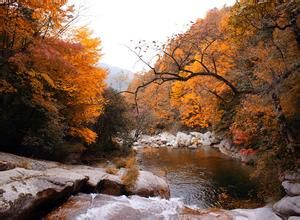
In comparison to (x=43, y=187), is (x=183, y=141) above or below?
above

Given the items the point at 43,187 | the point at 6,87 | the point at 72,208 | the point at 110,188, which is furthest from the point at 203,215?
the point at 6,87

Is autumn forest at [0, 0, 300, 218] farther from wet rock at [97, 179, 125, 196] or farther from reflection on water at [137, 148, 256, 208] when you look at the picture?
wet rock at [97, 179, 125, 196]

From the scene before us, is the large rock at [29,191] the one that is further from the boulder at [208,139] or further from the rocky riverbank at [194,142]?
the boulder at [208,139]

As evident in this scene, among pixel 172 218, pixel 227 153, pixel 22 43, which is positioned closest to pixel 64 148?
pixel 22 43

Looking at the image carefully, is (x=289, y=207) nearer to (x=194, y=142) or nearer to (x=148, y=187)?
(x=148, y=187)

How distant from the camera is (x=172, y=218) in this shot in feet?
25.6

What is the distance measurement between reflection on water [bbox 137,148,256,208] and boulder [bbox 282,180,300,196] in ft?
11.0

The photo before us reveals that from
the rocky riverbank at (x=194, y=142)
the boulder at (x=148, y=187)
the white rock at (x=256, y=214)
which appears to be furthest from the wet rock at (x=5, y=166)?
the rocky riverbank at (x=194, y=142)

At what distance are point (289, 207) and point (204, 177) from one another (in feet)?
24.2

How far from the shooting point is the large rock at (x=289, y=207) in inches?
287

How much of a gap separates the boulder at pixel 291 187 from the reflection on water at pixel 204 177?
3343 millimetres

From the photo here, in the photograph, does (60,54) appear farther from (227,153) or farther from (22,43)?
(227,153)

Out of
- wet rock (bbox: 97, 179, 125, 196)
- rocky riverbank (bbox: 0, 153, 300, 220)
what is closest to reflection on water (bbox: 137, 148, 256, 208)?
rocky riverbank (bbox: 0, 153, 300, 220)

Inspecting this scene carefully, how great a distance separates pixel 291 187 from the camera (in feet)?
26.7
